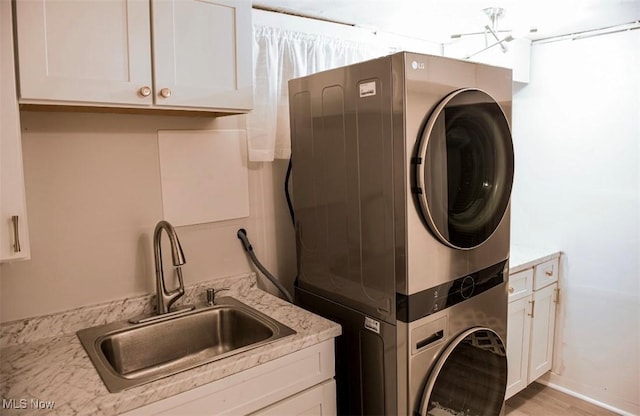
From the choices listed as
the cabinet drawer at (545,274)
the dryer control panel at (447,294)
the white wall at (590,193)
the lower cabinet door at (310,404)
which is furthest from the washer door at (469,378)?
the white wall at (590,193)

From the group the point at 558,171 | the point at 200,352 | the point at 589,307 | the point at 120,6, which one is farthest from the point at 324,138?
the point at 589,307

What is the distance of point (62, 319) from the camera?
5.24ft

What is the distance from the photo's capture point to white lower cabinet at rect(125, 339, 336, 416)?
1264 millimetres

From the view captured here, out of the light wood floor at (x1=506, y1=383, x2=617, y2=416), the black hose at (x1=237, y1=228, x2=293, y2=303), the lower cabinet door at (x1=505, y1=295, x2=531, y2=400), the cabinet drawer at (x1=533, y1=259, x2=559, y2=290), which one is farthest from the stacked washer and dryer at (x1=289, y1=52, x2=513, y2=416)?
the light wood floor at (x1=506, y1=383, x2=617, y2=416)

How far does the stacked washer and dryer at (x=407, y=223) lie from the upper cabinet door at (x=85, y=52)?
656 mm

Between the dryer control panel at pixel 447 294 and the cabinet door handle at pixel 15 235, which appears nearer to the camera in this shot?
the cabinet door handle at pixel 15 235

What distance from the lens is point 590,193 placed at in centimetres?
267

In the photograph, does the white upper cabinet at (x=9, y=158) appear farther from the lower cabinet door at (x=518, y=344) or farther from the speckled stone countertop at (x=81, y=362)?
the lower cabinet door at (x=518, y=344)

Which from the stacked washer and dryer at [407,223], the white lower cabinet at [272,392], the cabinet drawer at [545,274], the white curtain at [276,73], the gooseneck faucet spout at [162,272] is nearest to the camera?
the white lower cabinet at [272,392]

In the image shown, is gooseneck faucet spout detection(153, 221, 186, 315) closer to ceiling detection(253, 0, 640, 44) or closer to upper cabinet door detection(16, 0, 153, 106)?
upper cabinet door detection(16, 0, 153, 106)

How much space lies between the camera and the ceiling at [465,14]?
203cm

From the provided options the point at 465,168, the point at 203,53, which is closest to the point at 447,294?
the point at 465,168

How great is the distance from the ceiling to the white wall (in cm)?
23

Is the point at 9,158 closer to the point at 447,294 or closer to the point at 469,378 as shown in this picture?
the point at 447,294
